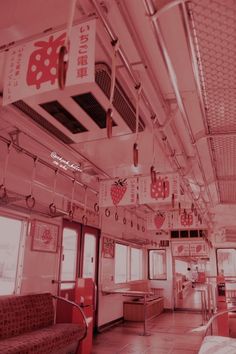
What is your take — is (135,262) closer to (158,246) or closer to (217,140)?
(158,246)

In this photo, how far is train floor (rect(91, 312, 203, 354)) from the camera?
539 centimetres

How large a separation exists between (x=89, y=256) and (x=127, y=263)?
270 centimetres

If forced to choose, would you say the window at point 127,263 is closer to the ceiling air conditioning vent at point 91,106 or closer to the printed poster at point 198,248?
the printed poster at point 198,248

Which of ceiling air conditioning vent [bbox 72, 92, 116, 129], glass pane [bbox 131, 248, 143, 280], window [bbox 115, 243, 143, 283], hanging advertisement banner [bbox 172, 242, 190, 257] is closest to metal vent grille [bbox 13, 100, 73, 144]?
ceiling air conditioning vent [bbox 72, 92, 116, 129]

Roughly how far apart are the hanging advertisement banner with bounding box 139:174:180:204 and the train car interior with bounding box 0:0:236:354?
0.02 metres

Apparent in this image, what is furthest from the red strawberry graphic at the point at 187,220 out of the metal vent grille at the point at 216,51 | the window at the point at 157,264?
the metal vent grille at the point at 216,51

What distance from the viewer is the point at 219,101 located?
7.55ft

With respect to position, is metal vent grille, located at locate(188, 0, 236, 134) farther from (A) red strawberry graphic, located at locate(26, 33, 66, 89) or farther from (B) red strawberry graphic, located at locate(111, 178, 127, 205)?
(B) red strawberry graphic, located at locate(111, 178, 127, 205)

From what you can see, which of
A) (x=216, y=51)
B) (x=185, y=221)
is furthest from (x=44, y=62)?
(x=185, y=221)

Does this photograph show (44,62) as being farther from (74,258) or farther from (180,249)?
(180,249)

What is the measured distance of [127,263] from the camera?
940cm

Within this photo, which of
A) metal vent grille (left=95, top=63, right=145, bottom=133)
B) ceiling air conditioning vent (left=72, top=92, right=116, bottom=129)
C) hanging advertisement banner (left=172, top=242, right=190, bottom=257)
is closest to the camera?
metal vent grille (left=95, top=63, right=145, bottom=133)

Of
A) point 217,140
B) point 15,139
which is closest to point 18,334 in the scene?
point 15,139

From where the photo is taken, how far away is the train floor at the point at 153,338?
5391 mm
